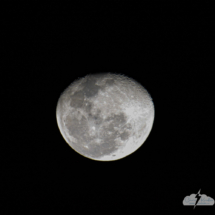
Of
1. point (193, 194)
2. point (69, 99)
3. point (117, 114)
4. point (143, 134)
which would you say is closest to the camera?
point (117, 114)

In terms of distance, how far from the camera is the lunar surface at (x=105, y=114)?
2.00 metres

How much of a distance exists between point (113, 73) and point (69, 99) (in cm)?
73

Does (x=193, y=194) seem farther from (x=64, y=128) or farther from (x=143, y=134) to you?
(x=64, y=128)

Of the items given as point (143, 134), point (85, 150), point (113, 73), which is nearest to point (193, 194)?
point (143, 134)

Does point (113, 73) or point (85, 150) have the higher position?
point (113, 73)

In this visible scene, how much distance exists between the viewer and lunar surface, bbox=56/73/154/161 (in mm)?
1996

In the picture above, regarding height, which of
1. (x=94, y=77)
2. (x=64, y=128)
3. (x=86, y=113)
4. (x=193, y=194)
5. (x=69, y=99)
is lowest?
(x=193, y=194)

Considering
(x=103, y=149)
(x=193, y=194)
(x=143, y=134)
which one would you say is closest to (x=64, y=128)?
(x=103, y=149)

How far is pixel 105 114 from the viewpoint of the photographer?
198cm

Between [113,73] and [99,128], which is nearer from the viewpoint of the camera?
[99,128]

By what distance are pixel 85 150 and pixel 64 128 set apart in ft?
1.44

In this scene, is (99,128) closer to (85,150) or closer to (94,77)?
(85,150)

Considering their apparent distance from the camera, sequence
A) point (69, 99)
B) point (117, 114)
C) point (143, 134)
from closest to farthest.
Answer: point (117, 114)
point (69, 99)
point (143, 134)

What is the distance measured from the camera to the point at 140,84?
92.0 inches
